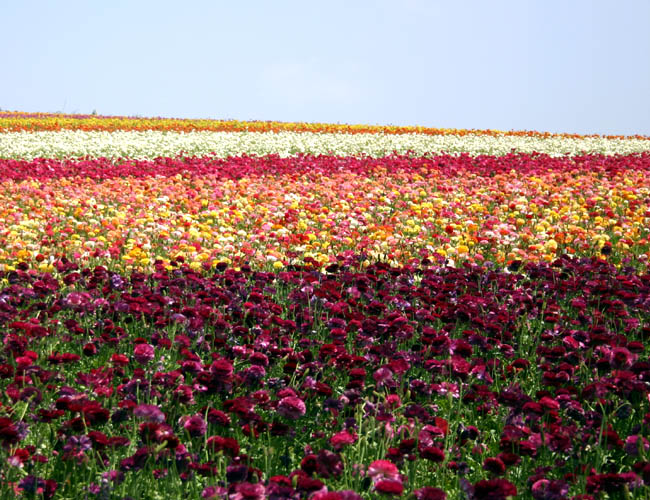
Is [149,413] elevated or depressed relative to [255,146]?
depressed

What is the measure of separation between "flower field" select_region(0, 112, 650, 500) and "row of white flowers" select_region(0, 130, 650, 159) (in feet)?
25.2

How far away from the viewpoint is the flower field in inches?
108

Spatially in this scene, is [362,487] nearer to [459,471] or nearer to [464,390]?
[459,471]

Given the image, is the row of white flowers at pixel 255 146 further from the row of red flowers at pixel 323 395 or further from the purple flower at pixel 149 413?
the purple flower at pixel 149 413

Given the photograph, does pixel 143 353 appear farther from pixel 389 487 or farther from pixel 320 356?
pixel 389 487

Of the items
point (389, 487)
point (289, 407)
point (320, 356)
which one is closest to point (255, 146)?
point (320, 356)

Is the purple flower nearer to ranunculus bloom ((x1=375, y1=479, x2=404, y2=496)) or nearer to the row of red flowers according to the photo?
the row of red flowers

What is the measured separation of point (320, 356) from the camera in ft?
12.1

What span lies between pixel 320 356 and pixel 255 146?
55.9ft

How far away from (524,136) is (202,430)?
1081 inches

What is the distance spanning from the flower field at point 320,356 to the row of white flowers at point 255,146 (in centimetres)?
767

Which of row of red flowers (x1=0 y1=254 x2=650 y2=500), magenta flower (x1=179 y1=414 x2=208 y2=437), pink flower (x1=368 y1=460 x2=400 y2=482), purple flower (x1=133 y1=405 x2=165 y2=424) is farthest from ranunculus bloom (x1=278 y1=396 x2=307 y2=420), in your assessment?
pink flower (x1=368 y1=460 x2=400 y2=482)

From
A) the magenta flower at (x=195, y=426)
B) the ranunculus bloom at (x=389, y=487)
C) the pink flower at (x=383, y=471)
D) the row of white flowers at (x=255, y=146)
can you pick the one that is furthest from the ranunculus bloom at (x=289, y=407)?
the row of white flowers at (x=255, y=146)

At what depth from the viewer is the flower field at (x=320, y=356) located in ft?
8.98
